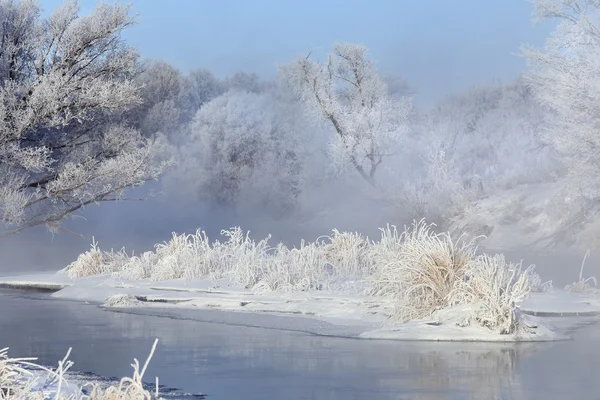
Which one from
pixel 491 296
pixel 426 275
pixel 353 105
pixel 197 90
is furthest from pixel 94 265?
pixel 197 90

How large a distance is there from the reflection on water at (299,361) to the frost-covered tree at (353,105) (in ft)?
84.4

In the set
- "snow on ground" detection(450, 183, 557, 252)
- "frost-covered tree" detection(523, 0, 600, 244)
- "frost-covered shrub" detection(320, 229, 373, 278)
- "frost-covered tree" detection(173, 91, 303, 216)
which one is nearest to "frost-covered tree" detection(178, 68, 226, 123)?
"frost-covered tree" detection(173, 91, 303, 216)

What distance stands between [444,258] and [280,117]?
3169cm

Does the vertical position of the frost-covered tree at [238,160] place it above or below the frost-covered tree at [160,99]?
below

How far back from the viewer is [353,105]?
3950cm

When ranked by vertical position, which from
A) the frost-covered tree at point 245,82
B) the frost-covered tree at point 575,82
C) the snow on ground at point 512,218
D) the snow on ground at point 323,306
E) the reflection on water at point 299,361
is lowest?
the reflection on water at point 299,361

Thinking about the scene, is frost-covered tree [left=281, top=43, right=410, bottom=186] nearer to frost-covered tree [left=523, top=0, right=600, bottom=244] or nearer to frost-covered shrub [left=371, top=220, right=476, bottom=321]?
frost-covered tree [left=523, top=0, right=600, bottom=244]

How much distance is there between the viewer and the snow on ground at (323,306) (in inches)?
407

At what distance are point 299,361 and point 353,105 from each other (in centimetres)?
3117

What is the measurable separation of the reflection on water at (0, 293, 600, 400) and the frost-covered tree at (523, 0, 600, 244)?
44.2ft

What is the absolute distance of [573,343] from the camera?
9820mm

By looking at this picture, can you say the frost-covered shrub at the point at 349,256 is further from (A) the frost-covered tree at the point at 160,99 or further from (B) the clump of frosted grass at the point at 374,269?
(A) the frost-covered tree at the point at 160,99

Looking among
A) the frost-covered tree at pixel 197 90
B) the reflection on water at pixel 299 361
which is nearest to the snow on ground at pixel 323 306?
the reflection on water at pixel 299 361

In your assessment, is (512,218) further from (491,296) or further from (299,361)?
(299,361)
